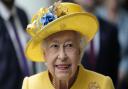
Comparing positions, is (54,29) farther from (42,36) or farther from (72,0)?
(72,0)

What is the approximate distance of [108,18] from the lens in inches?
190

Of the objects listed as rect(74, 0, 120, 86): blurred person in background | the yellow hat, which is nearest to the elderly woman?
the yellow hat

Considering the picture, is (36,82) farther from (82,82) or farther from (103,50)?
(103,50)

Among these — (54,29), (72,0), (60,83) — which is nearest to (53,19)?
(54,29)

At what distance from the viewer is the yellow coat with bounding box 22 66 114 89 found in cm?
254

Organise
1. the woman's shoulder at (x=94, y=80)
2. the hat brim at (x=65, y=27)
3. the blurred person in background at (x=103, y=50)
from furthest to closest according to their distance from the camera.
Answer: the blurred person in background at (x=103, y=50), the woman's shoulder at (x=94, y=80), the hat brim at (x=65, y=27)

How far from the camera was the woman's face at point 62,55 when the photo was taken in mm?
2373

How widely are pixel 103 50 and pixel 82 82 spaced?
7.65ft

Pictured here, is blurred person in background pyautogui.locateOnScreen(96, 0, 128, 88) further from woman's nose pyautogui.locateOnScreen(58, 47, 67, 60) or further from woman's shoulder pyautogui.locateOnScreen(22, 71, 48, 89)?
woman's nose pyautogui.locateOnScreen(58, 47, 67, 60)

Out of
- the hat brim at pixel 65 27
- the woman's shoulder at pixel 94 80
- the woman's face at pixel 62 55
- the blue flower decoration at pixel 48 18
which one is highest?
the blue flower decoration at pixel 48 18

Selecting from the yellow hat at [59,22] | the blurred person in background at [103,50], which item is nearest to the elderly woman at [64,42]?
the yellow hat at [59,22]

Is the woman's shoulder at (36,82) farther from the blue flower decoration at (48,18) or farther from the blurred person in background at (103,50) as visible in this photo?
the blurred person in background at (103,50)

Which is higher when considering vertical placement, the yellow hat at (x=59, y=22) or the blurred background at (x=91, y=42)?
the yellow hat at (x=59, y=22)

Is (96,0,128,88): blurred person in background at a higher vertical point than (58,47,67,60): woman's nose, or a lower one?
lower
